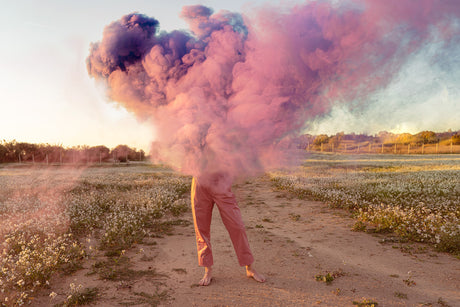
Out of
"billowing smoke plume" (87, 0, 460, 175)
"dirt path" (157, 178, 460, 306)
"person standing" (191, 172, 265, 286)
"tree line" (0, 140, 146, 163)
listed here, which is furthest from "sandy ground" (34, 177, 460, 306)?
"tree line" (0, 140, 146, 163)

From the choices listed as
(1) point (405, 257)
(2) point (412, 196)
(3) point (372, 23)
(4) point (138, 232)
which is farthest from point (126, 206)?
(2) point (412, 196)

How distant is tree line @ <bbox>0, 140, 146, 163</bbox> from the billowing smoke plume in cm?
4474

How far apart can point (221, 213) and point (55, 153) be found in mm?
55300

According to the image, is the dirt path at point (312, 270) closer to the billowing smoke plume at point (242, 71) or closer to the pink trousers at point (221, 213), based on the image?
the pink trousers at point (221, 213)

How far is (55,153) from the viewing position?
50625mm

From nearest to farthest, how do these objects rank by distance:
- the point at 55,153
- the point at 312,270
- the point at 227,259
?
1. the point at 312,270
2. the point at 227,259
3. the point at 55,153

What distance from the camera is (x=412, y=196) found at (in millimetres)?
10500

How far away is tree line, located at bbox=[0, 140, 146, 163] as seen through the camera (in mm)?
49344

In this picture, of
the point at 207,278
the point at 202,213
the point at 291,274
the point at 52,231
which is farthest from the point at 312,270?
the point at 52,231

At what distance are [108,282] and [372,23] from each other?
547 cm

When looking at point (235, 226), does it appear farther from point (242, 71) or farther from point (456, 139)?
point (456, 139)

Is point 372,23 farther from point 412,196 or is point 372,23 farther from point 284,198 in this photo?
point 284,198

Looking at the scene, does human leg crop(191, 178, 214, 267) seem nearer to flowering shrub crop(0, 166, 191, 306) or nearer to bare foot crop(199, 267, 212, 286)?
bare foot crop(199, 267, 212, 286)

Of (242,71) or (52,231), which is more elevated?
(242,71)
